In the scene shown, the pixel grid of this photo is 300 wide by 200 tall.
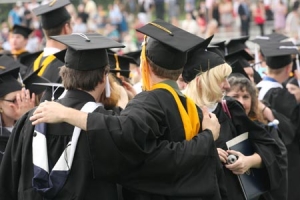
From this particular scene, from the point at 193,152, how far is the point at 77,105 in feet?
2.33

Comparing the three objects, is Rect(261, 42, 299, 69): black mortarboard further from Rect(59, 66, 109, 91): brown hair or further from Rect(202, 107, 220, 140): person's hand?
Rect(59, 66, 109, 91): brown hair

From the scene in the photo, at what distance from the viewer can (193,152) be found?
4.04m

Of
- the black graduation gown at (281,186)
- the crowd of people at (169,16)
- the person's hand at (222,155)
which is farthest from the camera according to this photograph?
the crowd of people at (169,16)

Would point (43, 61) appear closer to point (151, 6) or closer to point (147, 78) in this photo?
point (147, 78)

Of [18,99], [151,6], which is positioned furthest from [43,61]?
[151,6]

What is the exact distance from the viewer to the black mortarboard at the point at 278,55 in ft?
24.8

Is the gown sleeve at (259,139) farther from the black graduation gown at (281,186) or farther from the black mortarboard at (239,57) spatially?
the black mortarboard at (239,57)

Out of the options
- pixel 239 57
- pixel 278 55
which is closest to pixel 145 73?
pixel 239 57

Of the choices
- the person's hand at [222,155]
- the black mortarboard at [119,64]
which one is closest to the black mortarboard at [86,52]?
the person's hand at [222,155]

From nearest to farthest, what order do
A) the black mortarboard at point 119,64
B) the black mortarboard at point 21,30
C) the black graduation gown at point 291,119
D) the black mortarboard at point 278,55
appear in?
the black mortarboard at point 119,64, the black graduation gown at point 291,119, the black mortarboard at point 278,55, the black mortarboard at point 21,30

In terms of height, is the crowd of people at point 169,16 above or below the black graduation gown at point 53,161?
below

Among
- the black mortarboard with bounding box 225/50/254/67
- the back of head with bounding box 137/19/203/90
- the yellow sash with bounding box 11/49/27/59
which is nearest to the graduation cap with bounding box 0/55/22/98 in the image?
the back of head with bounding box 137/19/203/90

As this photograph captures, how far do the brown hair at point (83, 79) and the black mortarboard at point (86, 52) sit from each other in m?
0.03

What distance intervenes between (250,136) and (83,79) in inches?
57.5
